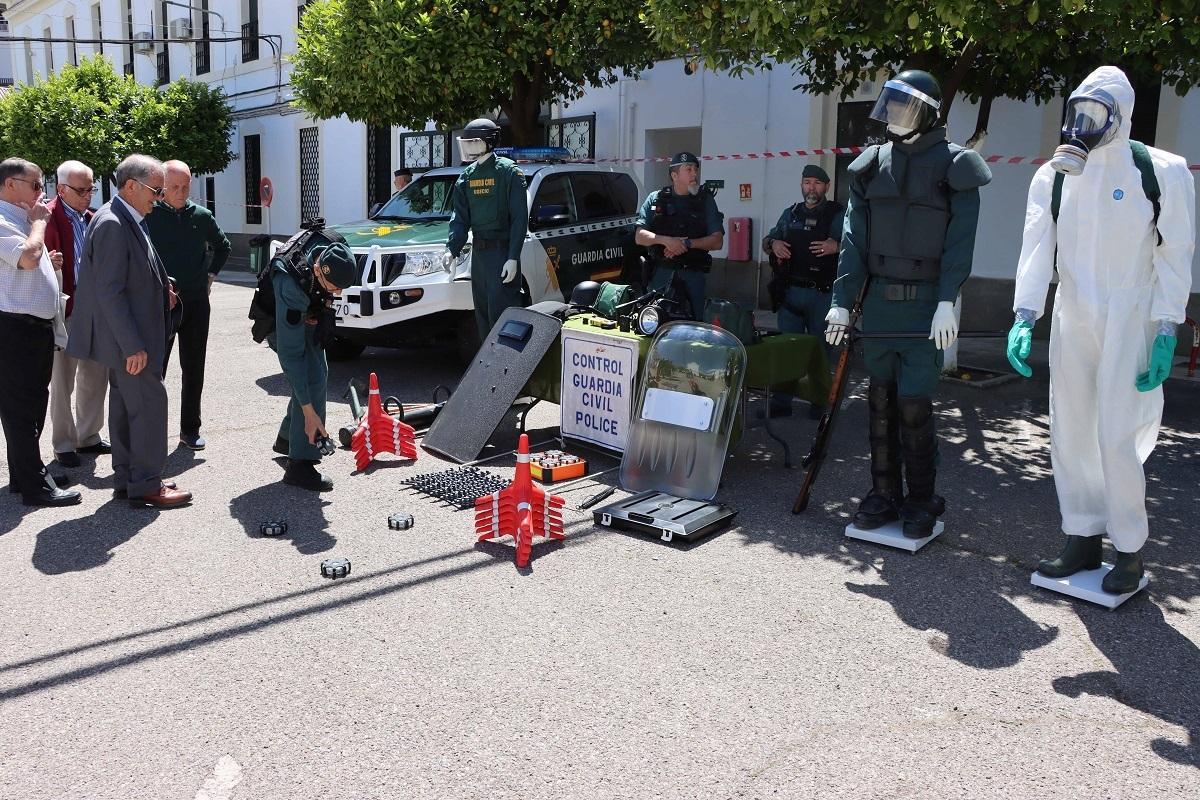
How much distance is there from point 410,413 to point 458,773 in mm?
4544

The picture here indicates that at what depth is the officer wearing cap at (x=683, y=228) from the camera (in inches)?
303

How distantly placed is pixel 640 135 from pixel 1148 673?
1312 centimetres

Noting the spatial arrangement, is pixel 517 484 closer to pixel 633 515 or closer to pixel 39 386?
pixel 633 515

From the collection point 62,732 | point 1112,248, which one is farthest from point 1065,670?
point 62,732

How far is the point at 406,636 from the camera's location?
12.9 feet

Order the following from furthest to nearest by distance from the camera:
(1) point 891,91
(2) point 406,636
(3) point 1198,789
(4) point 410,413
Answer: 1. (4) point 410,413
2. (1) point 891,91
3. (2) point 406,636
4. (3) point 1198,789

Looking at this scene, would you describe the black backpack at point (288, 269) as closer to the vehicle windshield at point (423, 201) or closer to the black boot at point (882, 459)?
the black boot at point (882, 459)

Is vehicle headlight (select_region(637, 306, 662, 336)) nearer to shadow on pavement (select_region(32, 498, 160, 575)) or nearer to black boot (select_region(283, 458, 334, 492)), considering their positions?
Answer: black boot (select_region(283, 458, 334, 492))

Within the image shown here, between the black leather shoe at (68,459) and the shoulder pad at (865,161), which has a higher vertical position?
the shoulder pad at (865,161)

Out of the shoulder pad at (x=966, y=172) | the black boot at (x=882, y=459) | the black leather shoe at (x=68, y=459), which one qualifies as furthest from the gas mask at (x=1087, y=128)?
the black leather shoe at (x=68, y=459)

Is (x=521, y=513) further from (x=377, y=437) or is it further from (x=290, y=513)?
(x=377, y=437)

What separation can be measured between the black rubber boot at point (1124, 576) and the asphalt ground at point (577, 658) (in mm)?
101

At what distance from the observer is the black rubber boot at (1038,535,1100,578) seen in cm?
445

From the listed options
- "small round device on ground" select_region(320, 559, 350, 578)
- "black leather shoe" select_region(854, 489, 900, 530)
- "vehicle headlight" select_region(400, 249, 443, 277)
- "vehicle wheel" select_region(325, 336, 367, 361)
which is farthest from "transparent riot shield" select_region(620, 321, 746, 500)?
"vehicle wheel" select_region(325, 336, 367, 361)
